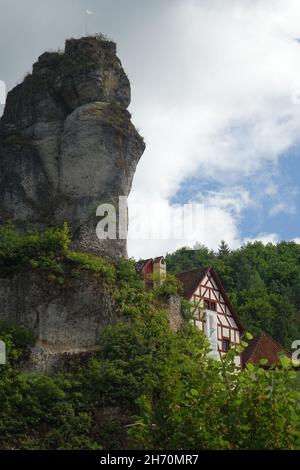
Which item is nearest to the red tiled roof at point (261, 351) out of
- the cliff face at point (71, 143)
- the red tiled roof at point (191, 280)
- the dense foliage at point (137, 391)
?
the red tiled roof at point (191, 280)

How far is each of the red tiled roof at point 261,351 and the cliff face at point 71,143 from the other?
9.38 meters

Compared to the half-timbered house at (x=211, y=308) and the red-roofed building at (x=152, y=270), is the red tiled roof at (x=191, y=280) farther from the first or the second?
the red-roofed building at (x=152, y=270)

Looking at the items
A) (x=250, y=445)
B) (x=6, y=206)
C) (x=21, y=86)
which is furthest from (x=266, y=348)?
(x=250, y=445)

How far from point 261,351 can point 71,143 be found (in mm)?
14168

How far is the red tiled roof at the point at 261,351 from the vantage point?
1614 inches

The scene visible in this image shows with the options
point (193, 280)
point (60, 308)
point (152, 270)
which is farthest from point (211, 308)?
point (60, 308)

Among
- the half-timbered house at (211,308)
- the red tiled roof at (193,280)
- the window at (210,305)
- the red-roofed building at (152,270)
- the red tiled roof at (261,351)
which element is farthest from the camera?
the red tiled roof at (261,351)

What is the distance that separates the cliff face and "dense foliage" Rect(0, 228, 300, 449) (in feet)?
10.5

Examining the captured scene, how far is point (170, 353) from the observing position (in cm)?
3089

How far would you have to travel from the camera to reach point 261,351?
4169 cm

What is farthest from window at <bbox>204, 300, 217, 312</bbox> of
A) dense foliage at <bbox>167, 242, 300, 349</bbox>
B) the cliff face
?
dense foliage at <bbox>167, 242, 300, 349</bbox>

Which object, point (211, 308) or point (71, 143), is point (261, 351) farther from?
point (71, 143)

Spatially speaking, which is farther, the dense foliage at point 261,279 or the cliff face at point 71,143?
the dense foliage at point 261,279

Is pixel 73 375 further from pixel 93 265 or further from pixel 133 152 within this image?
pixel 133 152
